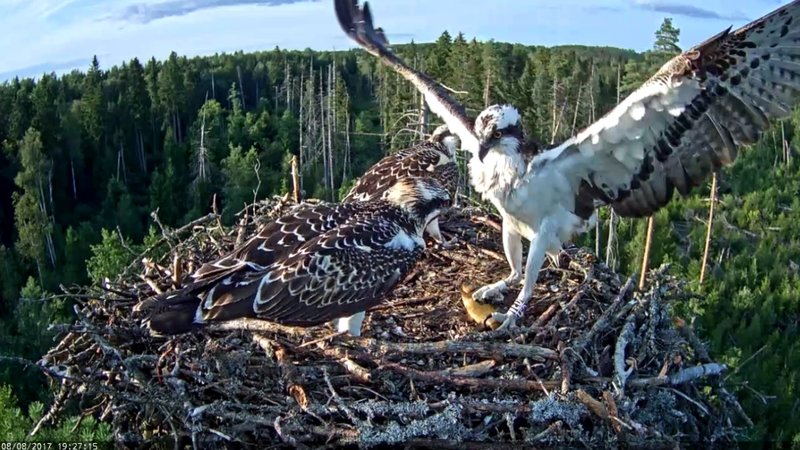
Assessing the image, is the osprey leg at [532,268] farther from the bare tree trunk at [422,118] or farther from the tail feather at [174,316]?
the bare tree trunk at [422,118]

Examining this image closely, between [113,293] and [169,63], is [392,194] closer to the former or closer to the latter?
[113,293]

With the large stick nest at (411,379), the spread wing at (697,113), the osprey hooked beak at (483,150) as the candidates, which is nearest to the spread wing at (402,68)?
the osprey hooked beak at (483,150)

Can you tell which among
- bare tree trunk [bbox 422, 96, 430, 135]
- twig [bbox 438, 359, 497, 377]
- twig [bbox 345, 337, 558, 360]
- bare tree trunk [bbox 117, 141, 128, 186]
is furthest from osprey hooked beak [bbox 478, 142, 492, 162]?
bare tree trunk [bbox 117, 141, 128, 186]

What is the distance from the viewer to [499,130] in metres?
6.17

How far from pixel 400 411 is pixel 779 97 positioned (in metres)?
3.36

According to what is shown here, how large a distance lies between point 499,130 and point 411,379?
2009 mm

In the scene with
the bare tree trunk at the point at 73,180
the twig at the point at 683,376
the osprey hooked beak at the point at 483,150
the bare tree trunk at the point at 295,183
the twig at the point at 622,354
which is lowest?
the bare tree trunk at the point at 73,180

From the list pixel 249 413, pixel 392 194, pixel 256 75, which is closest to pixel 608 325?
pixel 392 194

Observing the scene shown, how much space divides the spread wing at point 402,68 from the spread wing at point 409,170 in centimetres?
53

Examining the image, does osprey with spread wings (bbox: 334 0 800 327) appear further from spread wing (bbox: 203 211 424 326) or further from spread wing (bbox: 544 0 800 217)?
spread wing (bbox: 203 211 424 326)

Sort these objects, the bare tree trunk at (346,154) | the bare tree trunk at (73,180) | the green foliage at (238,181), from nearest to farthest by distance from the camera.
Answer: the green foliage at (238,181)
the bare tree trunk at (73,180)
the bare tree trunk at (346,154)

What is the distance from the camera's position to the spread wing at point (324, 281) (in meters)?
5.71

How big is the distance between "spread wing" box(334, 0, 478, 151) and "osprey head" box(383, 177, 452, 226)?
19.0 inches

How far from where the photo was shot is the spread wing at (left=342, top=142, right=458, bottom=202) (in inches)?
304
